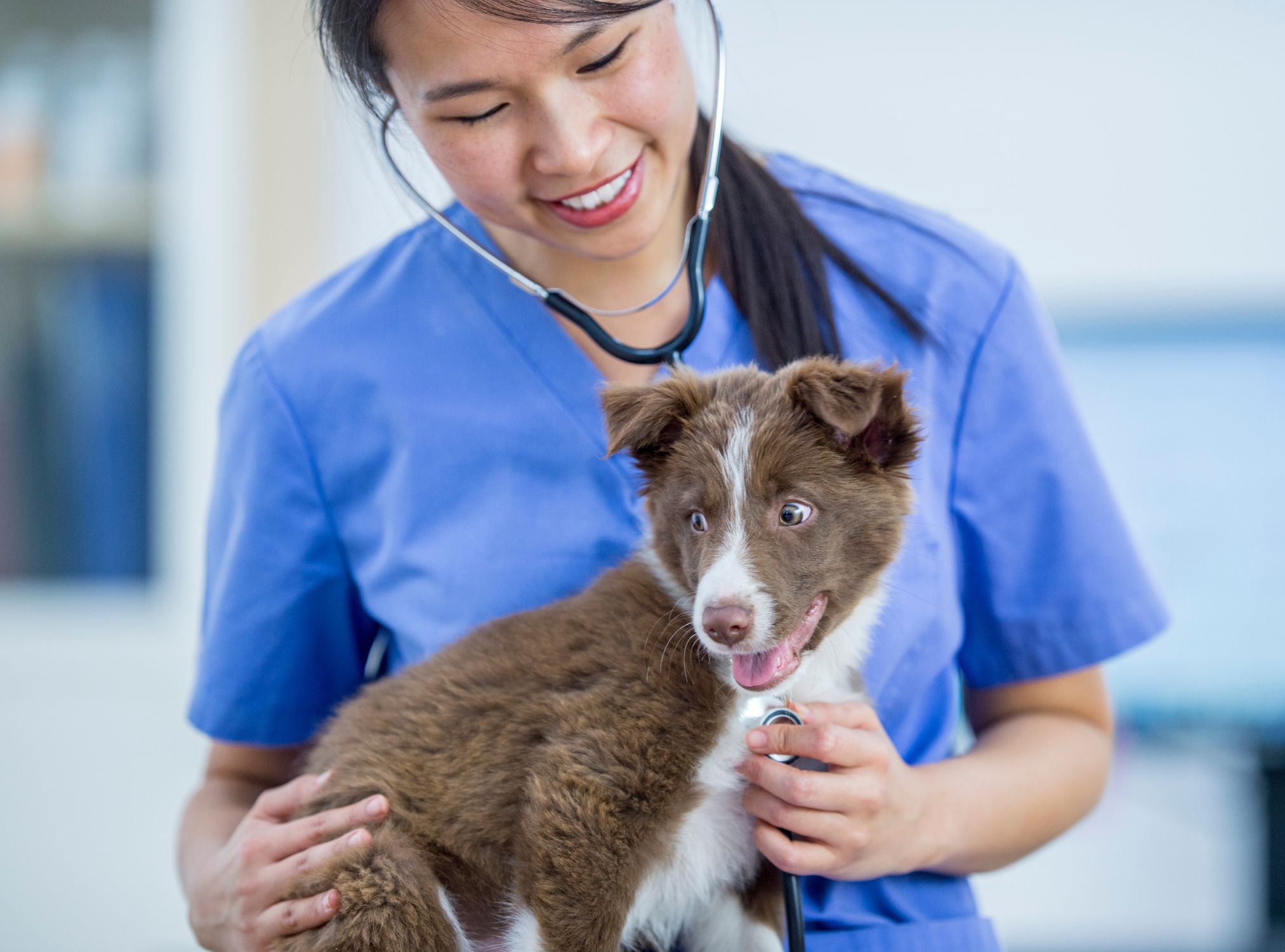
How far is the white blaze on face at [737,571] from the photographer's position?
1.07 meters

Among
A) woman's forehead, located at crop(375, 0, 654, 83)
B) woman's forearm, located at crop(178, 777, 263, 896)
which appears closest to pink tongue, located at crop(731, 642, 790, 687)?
woman's forehead, located at crop(375, 0, 654, 83)

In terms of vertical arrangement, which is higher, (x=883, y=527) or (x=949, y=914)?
(x=883, y=527)

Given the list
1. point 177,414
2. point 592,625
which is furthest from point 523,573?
point 177,414

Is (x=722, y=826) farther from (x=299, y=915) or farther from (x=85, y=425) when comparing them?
(x=85, y=425)

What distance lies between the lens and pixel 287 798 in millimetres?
1283

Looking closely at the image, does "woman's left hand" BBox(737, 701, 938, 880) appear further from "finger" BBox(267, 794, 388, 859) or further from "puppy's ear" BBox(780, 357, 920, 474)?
"finger" BBox(267, 794, 388, 859)

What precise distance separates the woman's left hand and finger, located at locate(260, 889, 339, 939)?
437 mm

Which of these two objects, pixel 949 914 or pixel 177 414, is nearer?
pixel 949 914

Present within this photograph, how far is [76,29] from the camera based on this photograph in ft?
11.5

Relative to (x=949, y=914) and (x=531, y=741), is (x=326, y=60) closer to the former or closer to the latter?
(x=531, y=741)

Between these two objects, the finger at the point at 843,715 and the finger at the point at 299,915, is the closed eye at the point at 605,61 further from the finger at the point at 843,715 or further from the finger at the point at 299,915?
the finger at the point at 299,915

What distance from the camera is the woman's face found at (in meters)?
1.18

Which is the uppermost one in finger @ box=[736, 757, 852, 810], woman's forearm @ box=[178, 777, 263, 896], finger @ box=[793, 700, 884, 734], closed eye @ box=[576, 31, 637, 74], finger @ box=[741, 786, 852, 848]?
closed eye @ box=[576, 31, 637, 74]

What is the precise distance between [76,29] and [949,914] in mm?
3628
